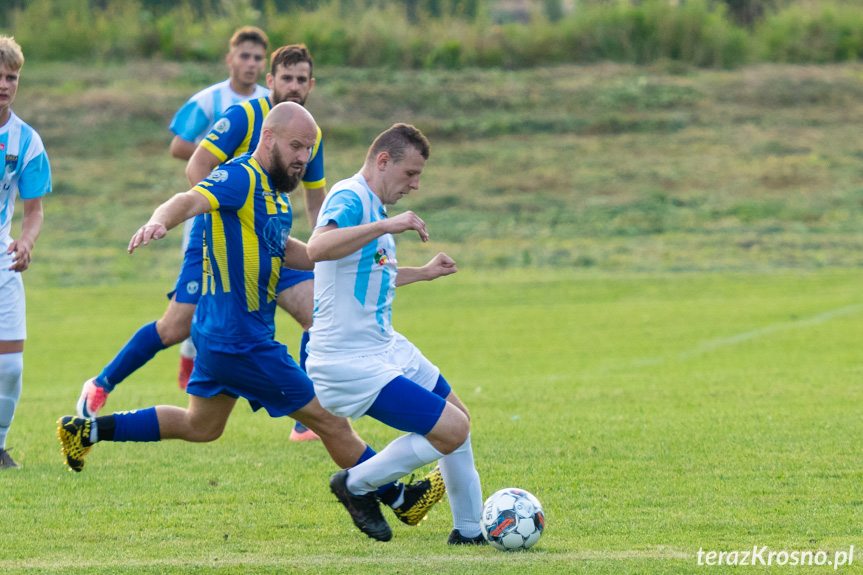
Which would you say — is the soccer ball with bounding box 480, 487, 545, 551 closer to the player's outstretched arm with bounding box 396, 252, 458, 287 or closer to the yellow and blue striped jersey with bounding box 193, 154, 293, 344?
the player's outstretched arm with bounding box 396, 252, 458, 287

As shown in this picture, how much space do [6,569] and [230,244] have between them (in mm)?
1713

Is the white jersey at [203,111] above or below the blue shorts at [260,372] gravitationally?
above

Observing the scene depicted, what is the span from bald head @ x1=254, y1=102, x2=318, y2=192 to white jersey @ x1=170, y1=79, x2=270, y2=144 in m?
2.67

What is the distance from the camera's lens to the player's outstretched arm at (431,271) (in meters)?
4.84

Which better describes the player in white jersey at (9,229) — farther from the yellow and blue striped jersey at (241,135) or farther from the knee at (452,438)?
the knee at (452,438)

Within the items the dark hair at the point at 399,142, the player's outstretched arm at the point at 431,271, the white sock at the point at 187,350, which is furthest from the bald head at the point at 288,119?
the white sock at the point at 187,350

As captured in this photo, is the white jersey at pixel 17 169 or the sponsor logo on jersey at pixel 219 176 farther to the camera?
the white jersey at pixel 17 169

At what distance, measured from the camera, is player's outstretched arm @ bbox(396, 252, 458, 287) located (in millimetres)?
4836

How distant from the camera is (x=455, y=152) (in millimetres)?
31875

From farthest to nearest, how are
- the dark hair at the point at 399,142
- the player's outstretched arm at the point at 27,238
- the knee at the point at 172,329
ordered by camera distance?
the knee at the point at 172,329 < the player's outstretched arm at the point at 27,238 < the dark hair at the point at 399,142

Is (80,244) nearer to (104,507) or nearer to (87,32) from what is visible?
(87,32)

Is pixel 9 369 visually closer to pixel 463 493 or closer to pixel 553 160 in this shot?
pixel 463 493

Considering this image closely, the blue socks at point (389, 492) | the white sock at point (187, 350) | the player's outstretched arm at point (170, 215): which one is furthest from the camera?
the white sock at point (187, 350)

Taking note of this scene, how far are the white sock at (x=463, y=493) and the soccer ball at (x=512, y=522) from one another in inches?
2.8
